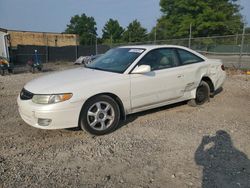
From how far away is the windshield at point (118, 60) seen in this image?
16.0ft

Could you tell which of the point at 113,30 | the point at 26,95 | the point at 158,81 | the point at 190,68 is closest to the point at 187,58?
the point at 190,68

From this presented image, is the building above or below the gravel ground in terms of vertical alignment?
above

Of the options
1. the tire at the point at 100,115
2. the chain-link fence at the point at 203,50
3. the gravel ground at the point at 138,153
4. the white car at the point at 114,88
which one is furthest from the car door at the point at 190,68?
the chain-link fence at the point at 203,50

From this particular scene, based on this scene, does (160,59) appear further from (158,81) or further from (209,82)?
(209,82)

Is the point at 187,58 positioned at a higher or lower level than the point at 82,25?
lower

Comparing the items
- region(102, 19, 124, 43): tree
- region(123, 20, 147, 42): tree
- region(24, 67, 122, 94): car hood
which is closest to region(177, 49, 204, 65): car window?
region(24, 67, 122, 94): car hood

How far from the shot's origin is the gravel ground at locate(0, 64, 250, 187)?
3.03 meters

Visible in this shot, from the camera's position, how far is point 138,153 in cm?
369

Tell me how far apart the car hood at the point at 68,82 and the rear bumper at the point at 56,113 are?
227 millimetres

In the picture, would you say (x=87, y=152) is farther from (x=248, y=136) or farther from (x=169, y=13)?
(x=169, y=13)

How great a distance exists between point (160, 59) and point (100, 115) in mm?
1794

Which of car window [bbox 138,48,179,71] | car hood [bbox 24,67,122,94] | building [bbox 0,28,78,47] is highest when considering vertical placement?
building [bbox 0,28,78,47]

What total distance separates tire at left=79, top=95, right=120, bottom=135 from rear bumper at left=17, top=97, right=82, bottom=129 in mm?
143

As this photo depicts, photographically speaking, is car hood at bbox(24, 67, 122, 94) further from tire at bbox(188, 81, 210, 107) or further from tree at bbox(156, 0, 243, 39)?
tree at bbox(156, 0, 243, 39)
